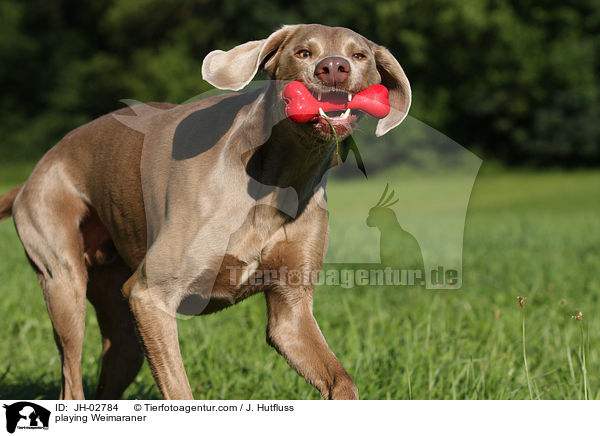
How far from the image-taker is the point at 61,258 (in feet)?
10.5

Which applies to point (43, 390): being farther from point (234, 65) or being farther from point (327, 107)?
point (327, 107)

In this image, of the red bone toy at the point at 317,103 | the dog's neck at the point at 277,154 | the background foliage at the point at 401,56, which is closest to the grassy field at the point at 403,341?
the dog's neck at the point at 277,154

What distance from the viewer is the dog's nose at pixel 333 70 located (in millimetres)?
2512

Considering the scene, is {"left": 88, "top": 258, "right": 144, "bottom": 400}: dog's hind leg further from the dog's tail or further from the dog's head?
the dog's head

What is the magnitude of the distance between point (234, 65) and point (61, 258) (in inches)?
48.6

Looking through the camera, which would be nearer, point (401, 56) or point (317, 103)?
point (317, 103)

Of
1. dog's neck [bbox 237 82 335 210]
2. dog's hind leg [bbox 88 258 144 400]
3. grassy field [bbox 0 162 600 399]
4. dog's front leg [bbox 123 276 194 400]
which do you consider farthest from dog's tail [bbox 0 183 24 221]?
dog's neck [bbox 237 82 335 210]

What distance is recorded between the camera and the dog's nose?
2512mm

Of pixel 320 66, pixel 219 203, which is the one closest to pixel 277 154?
pixel 219 203
